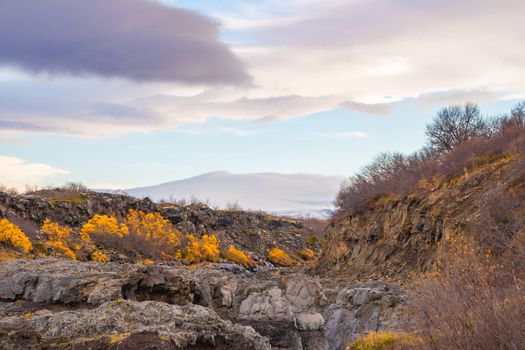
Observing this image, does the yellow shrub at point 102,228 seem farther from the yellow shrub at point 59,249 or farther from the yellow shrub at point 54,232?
the yellow shrub at point 59,249

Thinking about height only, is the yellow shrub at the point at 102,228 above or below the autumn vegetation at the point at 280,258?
above

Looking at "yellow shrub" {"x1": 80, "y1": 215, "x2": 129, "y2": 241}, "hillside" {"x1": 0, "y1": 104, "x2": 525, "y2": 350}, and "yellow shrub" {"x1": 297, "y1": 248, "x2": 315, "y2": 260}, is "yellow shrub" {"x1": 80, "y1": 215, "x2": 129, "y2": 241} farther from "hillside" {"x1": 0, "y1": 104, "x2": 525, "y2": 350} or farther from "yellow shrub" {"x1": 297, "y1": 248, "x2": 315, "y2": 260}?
"yellow shrub" {"x1": 297, "y1": 248, "x2": 315, "y2": 260}

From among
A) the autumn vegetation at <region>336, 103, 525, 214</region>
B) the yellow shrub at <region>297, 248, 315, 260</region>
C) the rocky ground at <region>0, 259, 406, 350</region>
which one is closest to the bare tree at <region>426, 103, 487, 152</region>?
the autumn vegetation at <region>336, 103, 525, 214</region>

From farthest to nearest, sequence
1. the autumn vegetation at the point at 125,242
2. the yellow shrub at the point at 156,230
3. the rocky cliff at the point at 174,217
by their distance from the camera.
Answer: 1. the yellow shrub at the point at 156,230
2. the rocky cliff at the point at 174,217
3. the autumn vegetation at the point at 125,242

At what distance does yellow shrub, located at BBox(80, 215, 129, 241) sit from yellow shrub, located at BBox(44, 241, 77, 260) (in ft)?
29.1

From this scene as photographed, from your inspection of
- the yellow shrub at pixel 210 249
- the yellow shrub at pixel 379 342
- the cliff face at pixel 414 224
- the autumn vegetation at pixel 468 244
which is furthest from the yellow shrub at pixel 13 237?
the yellow shrub at pixel 379 342

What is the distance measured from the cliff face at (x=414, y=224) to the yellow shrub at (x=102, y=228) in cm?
2830

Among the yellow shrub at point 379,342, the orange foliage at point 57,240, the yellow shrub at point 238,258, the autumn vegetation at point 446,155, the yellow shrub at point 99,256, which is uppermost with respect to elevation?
the autumn vegetation at point 446,155

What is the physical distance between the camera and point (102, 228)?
7094cm

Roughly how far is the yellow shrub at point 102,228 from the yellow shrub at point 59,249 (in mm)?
8882

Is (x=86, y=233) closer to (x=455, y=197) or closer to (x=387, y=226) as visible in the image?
(x=387, y=226)

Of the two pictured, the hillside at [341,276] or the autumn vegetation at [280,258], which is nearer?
the hillside at [341,276]

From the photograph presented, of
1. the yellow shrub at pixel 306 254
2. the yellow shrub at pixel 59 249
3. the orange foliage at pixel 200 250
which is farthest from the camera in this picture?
the yellow shrub at pixel 306 254

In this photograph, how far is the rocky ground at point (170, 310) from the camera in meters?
14.0
